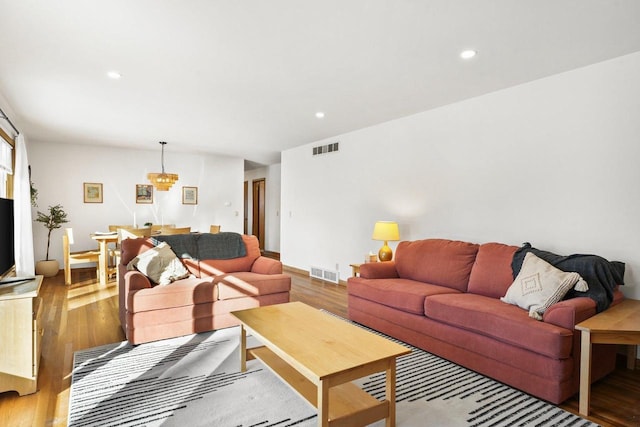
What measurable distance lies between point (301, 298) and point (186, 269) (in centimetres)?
163

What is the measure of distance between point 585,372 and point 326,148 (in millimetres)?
4654


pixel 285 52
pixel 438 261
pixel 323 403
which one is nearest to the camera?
pixel 323 403

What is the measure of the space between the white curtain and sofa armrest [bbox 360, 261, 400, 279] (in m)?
3.77

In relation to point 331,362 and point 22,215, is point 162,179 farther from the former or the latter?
point 331,362

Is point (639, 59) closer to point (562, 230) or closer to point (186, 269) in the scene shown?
point (562, 230)

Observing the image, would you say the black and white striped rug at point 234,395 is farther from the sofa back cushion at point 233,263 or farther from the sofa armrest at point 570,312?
the sofa back cushion at point 233,263

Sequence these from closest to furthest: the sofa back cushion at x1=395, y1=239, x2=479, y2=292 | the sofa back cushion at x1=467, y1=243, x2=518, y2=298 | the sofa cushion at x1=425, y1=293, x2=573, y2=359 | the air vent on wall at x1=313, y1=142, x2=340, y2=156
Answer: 1. the sofa cushion at x1=425, y1=293, x2=573, y2=359
2. the sofa back cushion at x1=467, y1=243, x2=518, y2=298
3. the sofa back cushion at x1=395, y1=239, x2=479, y2=292
4. the air vent on wall at x1=313, y1=142, x2=340, y2=156

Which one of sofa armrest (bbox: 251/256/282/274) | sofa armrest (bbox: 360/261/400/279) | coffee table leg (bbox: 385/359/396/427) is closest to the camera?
coffee table leg (bbox: 385/359/396/427)

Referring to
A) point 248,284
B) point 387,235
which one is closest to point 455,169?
point 387,235

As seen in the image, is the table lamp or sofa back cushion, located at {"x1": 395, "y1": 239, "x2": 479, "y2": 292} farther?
the table lamp

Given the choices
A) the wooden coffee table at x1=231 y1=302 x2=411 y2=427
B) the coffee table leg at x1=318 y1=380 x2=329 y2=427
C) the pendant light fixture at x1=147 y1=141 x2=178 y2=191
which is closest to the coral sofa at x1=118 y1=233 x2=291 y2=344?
the wooden coffee table at x1=231 y1=302 x2=411 y2=427

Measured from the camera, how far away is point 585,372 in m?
2.11

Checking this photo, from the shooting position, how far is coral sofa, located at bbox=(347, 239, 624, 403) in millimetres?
2215

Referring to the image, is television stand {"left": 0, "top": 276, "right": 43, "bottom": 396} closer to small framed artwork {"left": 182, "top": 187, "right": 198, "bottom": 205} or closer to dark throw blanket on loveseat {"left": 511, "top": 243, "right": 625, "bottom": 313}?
dark throw blanket on loveseat {"left": 511, "top": 243, "right": 625, "bottom": 313}
